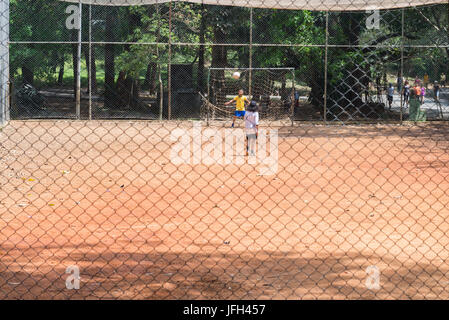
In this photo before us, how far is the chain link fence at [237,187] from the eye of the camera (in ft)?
21.6

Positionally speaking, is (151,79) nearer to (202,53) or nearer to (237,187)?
(202,53)

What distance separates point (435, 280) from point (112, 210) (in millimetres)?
5146

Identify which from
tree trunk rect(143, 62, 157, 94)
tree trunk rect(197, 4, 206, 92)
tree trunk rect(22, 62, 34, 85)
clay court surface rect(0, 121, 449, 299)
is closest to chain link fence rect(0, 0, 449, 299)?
clay court surface rect(0, 121, 449, 299)

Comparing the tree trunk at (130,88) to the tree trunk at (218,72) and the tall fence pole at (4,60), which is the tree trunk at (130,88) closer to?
the tree trunk at (218,72)

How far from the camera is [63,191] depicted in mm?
11555

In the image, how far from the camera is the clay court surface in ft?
20.6

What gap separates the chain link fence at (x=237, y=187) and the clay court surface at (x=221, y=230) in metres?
0.03

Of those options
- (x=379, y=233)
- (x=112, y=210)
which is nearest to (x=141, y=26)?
(x=112, y=210)

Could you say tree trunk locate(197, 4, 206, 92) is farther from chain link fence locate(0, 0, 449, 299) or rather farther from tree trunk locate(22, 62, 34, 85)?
tree trunk locate(22, 62, 34, 85)

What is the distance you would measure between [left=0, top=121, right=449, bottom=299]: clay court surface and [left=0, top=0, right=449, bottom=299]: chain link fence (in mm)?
32

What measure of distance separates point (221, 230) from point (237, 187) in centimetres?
340

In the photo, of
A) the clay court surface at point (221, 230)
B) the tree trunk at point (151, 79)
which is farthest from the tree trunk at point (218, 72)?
the clay court surface at point (221, 230)

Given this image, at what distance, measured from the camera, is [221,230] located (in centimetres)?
877

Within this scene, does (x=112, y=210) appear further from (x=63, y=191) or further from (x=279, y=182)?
(x=279, y=182)
